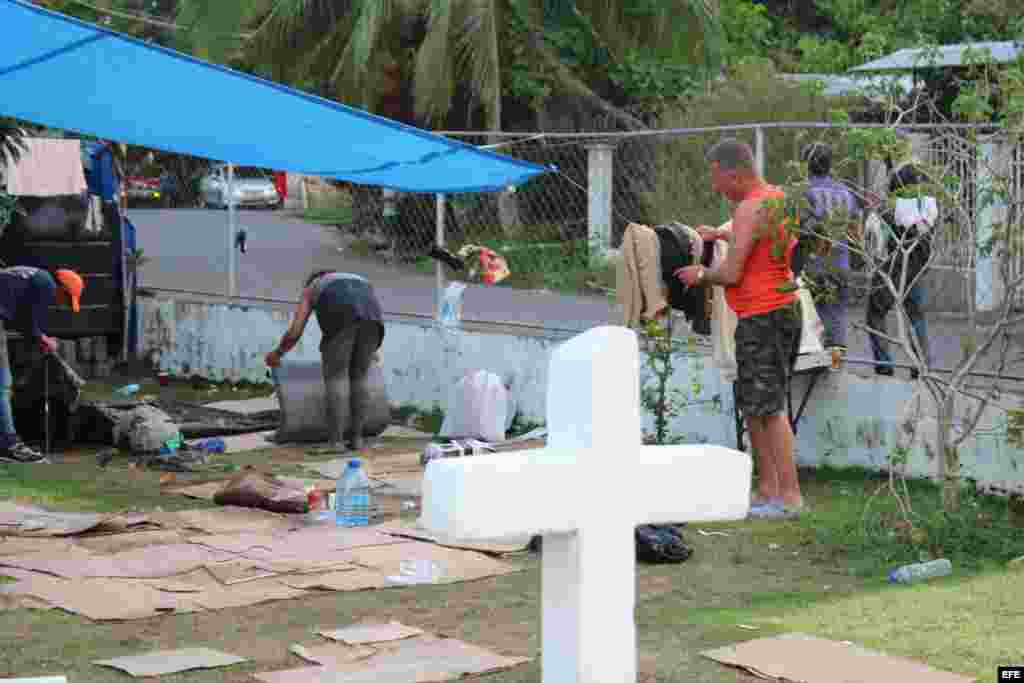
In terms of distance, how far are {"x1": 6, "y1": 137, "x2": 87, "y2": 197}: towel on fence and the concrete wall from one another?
1.66 m

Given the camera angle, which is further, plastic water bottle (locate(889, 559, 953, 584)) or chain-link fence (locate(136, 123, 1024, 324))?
chain-link fence (locate(136, 123, 1024, 324))

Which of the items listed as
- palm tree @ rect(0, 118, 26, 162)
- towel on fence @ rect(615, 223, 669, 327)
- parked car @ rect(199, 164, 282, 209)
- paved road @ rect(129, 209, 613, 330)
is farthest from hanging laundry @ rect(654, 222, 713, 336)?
palm tree @ rect(0, 118, 26, 162)

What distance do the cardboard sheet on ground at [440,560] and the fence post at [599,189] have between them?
4451mm

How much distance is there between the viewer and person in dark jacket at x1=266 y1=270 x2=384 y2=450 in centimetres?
1099

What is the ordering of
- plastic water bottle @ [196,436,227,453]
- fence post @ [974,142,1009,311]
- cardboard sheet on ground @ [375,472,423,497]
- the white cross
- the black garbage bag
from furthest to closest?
plastic water bottle @ [196,436,227,453] < cardboard sheet on ground @ [375,472,423,497] < fence post @ [974,142,1009,311] < the black garbage bag < the white cross

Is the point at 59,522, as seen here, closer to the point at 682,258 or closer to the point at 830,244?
the point at 682,258

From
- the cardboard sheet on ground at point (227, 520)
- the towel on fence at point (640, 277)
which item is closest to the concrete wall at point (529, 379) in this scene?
the towel on fence at point (640, 277)

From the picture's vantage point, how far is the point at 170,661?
5.75m

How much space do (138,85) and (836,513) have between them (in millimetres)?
4324

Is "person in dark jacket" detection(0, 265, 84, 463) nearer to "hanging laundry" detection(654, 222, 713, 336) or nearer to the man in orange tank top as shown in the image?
"hanging laundry" detection(654, 222, 713, 336)

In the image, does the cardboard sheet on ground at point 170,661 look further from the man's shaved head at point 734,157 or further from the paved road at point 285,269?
the paved road at point 285,269

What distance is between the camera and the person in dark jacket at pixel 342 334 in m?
11.0

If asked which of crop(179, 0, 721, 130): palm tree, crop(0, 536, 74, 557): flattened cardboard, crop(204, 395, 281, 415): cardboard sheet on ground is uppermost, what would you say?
crop(179, 0, 721, 130): palm tree

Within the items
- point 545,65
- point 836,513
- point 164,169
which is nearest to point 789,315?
point 836,513
